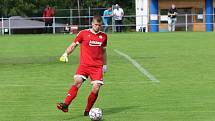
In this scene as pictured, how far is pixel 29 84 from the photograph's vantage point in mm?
16875

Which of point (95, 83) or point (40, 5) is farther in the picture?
point (40, 5)

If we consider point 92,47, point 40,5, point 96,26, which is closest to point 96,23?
point 96,26

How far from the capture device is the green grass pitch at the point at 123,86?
11.8 meters

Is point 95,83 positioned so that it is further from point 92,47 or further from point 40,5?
point 40,5

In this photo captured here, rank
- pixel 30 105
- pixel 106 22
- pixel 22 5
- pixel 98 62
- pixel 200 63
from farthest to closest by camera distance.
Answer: pixel 22 5, pixel 106 22, pixel 200 63, pixel 30 105, pixel 98 62

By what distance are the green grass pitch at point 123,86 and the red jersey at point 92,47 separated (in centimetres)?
101

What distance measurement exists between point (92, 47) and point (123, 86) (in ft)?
16.0

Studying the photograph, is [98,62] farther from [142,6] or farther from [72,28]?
[142,6]

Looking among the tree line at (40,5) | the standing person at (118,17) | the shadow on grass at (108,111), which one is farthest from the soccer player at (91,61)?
the tree line at (40,5)

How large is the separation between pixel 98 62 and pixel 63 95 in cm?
319

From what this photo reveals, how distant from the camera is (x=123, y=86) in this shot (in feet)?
53.2

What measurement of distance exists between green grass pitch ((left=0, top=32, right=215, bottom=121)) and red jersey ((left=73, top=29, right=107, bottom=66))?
1.01 meters

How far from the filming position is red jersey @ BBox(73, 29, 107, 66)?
37.5ft

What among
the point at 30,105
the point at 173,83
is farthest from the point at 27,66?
the point at 30,105
